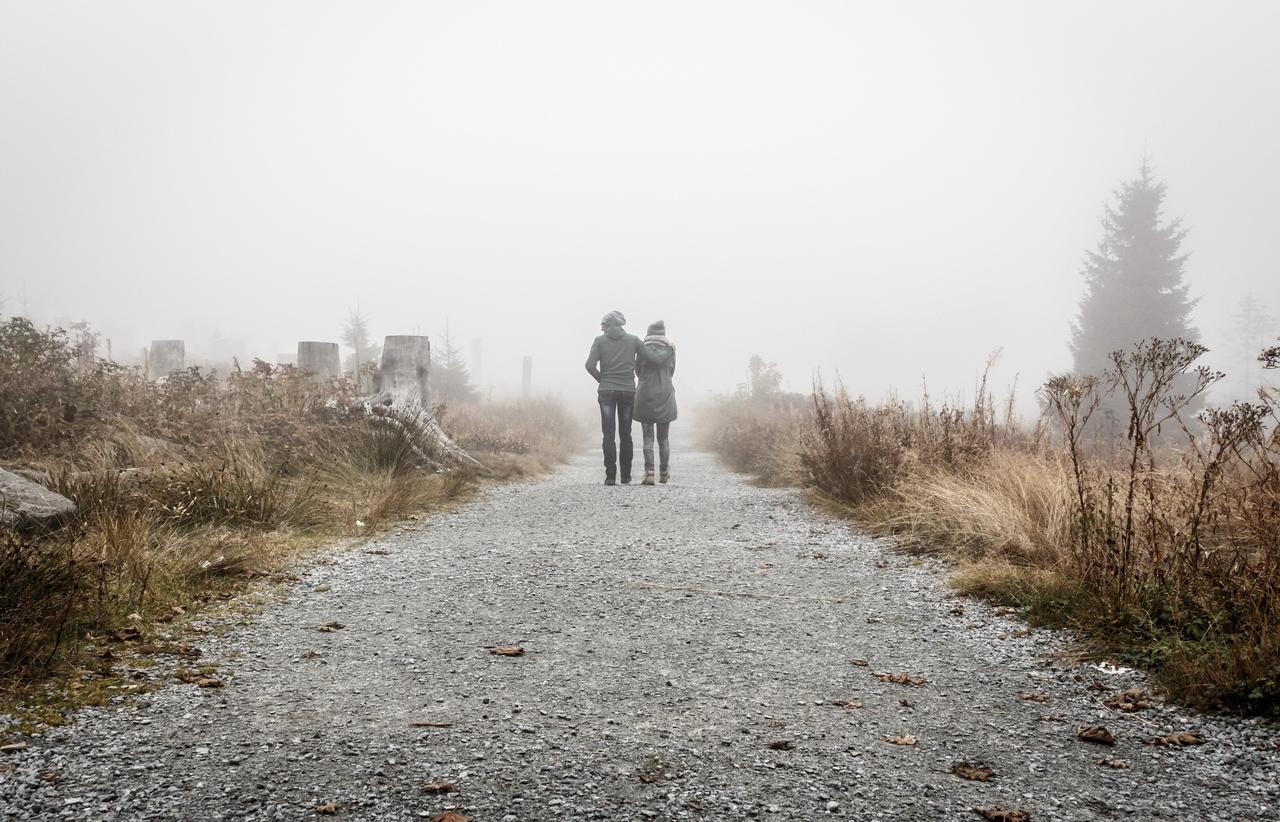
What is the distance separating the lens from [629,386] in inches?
432

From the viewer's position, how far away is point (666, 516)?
7871 millimetres

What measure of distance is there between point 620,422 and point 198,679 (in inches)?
323

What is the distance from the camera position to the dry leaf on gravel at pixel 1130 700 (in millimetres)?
2908

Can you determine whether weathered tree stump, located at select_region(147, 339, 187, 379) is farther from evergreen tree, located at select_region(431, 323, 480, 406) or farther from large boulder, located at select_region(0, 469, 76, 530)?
large boulder, located at select_region(0, 469, 76, 530)

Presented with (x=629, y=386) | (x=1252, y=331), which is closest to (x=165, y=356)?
(x=629, y=386)

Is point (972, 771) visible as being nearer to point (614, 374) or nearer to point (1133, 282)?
point (614, 374)

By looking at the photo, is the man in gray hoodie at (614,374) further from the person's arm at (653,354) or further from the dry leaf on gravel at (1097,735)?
the dry leaf on gravel at (1097,735)

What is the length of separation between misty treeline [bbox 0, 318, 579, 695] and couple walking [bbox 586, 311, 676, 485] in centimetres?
171

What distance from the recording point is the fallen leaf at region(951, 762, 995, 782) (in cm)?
238

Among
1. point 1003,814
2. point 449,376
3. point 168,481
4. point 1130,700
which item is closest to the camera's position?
point 1003,814

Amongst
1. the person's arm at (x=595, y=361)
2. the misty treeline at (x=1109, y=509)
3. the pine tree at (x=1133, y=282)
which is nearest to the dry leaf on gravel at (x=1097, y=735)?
the misty treeline at (x=1109, y=509)

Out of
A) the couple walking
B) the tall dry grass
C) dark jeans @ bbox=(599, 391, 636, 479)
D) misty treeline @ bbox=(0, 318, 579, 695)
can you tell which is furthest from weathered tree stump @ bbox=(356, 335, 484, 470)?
the tall dry grass

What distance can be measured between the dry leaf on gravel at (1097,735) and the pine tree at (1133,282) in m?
28.0

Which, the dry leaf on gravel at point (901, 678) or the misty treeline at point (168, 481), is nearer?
the dry leaf on gravel at point (901, 678)
